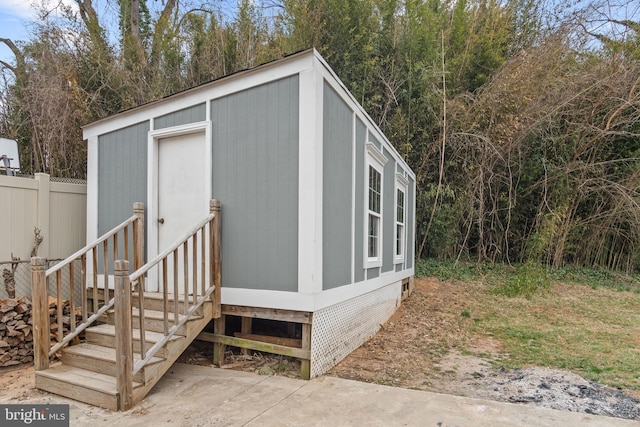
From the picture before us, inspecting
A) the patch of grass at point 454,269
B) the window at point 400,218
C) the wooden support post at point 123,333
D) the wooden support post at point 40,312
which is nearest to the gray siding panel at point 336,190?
the wooden support post at point 123,333


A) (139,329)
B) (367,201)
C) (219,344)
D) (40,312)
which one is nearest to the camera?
(40,312)

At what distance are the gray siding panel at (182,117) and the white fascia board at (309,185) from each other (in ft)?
3.80

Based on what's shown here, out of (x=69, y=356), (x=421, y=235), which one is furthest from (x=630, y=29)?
(x=69, y=356)

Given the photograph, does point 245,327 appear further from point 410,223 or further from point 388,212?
point 410,223

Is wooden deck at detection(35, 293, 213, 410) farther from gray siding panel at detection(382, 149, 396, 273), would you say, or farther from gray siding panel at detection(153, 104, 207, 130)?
gray siding panel at detection(382, 149, 396, 273)

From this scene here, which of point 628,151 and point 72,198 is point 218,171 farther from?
point 628,151

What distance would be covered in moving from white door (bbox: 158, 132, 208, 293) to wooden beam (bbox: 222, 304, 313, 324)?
2.11 ft

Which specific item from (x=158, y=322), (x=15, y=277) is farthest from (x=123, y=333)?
(x=15, y=277)

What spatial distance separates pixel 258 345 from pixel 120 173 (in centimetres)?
249

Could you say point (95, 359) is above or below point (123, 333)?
below

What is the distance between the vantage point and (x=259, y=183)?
358cm

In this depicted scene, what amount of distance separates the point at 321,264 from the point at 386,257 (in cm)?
247

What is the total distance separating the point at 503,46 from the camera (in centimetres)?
941

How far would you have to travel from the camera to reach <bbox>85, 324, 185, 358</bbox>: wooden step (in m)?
3.10
